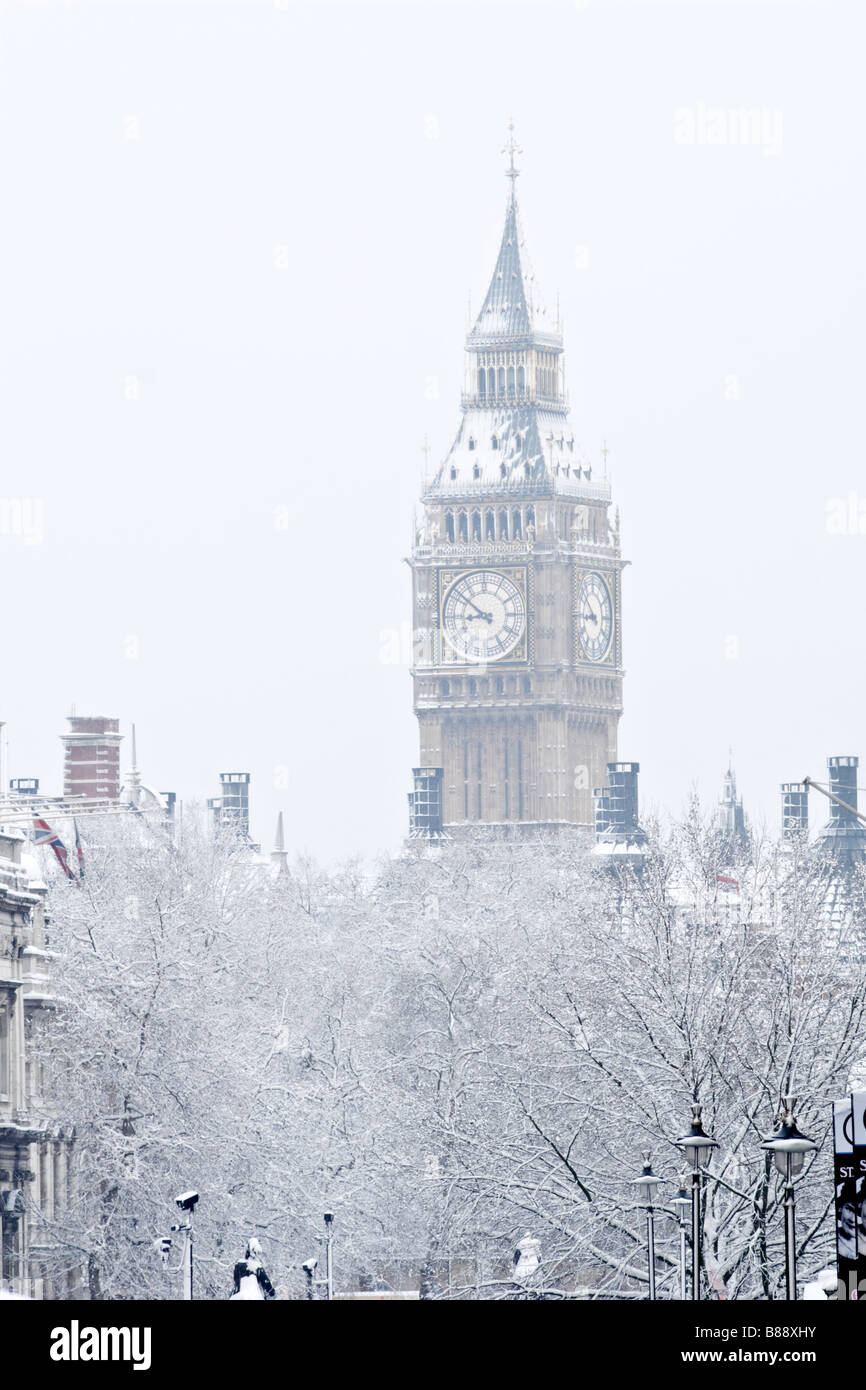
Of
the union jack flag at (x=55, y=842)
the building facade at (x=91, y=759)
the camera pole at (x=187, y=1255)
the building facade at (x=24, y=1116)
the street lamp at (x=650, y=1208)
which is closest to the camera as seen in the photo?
the street lamp at (x=650, y=1208)

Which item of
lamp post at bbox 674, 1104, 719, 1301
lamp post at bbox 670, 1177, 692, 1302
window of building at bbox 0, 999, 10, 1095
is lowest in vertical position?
lamp post at bbox 670, 1177, 692, 1302

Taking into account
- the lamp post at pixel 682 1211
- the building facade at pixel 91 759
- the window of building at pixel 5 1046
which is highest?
the building facade at pixel 91 759

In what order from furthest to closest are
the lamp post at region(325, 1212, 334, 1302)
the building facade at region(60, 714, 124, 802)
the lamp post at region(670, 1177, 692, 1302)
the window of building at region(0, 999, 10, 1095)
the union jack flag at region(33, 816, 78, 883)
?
the building facade at region(60, 714, 124, 802), the union jack flag at region(33, 816, 78, 883), the window of building at region(0, 999, 10, 1095), the lamp post at region(325, 1212, 334, 1302), the lamp post at region(670, 1177, 692, 1302)

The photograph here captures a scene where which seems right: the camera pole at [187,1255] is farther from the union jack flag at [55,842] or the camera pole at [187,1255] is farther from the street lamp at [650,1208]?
the union jack flag at [55,842]

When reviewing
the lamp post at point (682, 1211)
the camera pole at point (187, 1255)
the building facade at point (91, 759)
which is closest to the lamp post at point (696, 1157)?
the lamp post at point (682, 1211)

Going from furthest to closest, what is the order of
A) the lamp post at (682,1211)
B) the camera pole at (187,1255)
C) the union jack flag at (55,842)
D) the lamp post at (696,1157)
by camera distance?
the union jack flag at (55,842) → the camera pole at (187,1255) → the lamp post at (682,1211) → the lamp post at (696,1157)

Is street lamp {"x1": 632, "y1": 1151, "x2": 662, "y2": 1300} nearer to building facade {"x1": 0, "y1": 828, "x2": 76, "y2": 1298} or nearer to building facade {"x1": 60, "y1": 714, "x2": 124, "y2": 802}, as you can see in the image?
building facade {"x1": 0, "y1": 828, "x2": 76, "y2": 1298}

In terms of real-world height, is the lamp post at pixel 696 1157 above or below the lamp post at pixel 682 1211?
above

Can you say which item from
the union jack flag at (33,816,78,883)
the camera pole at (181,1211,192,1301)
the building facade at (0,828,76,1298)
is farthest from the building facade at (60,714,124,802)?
the camera pole at (181,1211,192,1301)

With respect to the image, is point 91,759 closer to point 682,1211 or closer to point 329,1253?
point 329,1253

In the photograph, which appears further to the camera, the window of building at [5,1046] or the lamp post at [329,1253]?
the window of building at [5,1046]
